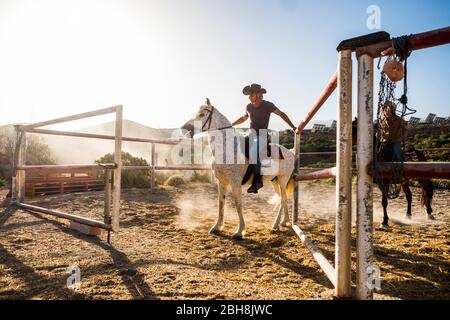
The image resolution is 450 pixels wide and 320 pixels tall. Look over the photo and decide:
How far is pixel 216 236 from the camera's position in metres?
3.67

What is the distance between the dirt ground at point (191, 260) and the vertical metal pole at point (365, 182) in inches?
12.8

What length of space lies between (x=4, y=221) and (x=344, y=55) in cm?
457

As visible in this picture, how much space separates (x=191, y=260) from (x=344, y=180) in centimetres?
168

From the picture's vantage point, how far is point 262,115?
4195 millimetres

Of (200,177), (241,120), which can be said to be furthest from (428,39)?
(200,177)

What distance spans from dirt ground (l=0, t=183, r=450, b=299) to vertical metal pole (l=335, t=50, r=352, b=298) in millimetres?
175

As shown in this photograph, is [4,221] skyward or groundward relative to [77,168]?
groundward

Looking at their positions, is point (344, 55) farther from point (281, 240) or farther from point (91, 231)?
point (91, 231)

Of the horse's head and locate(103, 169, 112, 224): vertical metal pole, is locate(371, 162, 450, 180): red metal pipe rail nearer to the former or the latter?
locate(103, 169, 112, 224): vertical metal pole

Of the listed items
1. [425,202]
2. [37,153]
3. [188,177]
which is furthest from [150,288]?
[37,153]

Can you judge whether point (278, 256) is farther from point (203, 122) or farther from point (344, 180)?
point (203, 122)

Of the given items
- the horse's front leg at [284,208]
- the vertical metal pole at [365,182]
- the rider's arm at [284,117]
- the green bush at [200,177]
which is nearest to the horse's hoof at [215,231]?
the horse's front leg at [284,208]

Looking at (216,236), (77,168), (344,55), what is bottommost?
(216,236)

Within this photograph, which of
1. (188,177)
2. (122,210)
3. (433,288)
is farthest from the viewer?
(188,177)
